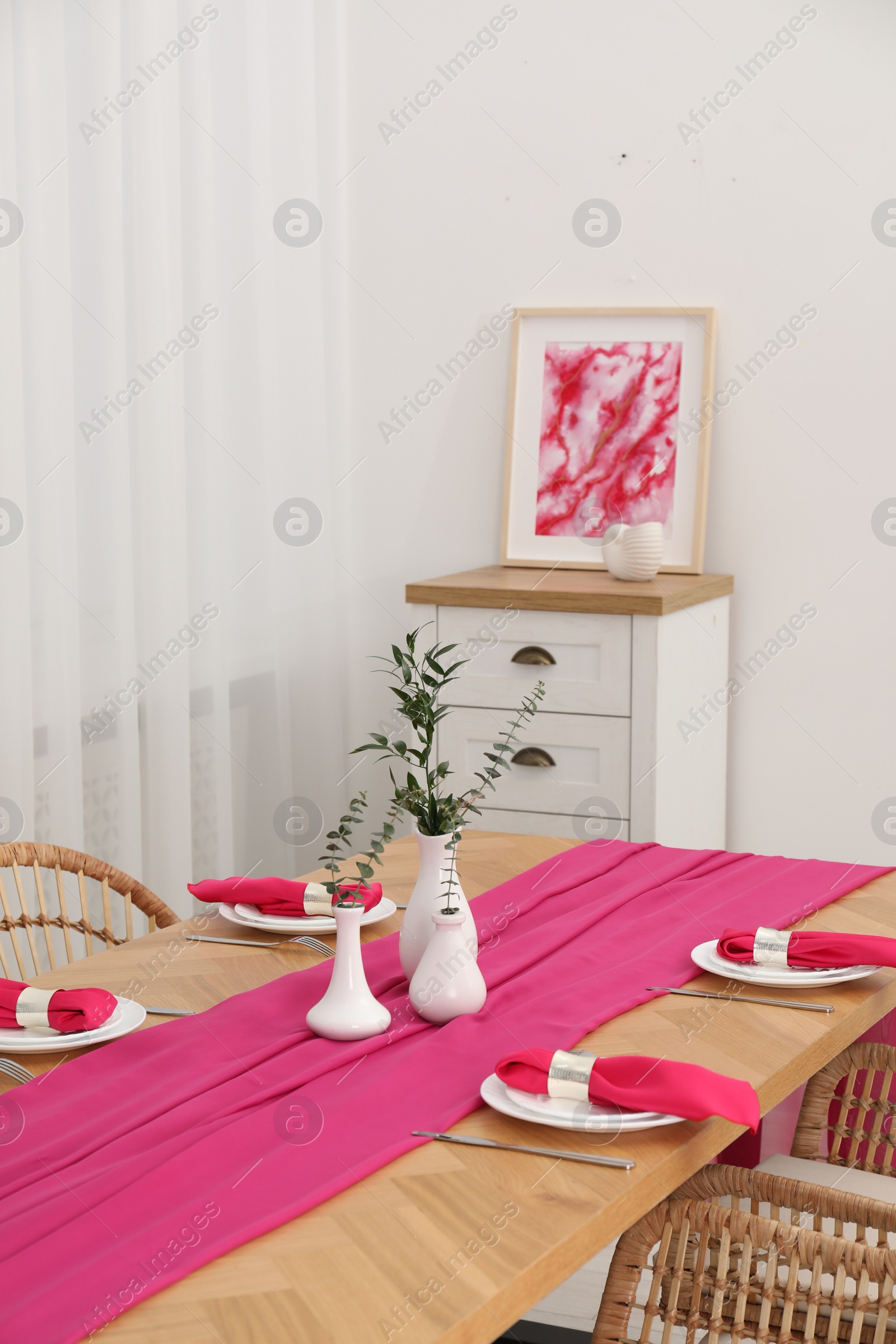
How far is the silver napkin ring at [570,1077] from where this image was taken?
1176mm

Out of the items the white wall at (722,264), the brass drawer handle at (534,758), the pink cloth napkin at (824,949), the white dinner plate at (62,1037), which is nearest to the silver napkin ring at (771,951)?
the pink cloth napkin at (824,949)

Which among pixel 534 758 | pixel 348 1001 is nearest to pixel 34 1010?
pixel 348 1001

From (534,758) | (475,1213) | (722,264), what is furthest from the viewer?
(722,264)

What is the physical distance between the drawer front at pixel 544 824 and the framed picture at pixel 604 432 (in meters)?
0.69

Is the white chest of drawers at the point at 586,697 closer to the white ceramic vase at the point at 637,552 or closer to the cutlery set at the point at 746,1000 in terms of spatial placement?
the white ceramic vase at the point at 637,552

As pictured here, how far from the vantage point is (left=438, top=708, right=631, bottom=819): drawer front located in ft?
9.38

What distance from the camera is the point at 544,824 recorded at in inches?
116

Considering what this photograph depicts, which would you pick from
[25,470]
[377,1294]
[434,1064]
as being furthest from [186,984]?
[25,470]

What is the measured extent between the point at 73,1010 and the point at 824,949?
830mm

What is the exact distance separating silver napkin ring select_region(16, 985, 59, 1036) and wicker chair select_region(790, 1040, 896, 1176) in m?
0.97

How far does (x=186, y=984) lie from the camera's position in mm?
1533

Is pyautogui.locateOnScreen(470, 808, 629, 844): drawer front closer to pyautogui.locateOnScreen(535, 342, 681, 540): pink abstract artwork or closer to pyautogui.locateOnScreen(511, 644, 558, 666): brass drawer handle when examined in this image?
pyautogui.locateOnScreen(511, 644, 558, 666): brass drawer handle

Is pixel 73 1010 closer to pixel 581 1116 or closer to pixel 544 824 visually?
pixel 581 1116

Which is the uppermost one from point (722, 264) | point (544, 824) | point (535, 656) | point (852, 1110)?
point (722, 264)
